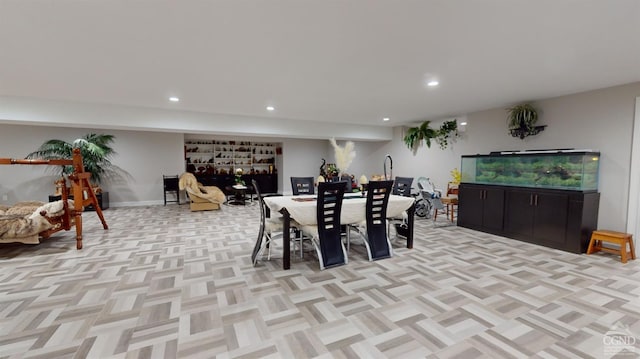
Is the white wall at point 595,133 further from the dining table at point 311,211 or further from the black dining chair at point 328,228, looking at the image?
the black dining chair at point 328,228

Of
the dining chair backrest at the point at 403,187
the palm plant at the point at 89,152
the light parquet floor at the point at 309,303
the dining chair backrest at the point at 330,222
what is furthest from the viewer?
the palm plant at the point at 89,152

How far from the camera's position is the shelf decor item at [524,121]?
4.73m

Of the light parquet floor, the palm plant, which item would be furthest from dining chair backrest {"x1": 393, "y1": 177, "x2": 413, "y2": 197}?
the palm plant

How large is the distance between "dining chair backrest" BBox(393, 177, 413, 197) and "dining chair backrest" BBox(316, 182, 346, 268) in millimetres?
1824

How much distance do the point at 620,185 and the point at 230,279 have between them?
5322mm

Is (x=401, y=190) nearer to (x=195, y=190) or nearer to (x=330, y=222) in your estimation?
(x=330, y=222)

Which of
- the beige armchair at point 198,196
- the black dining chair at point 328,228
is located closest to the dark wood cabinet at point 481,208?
the black dining chair at point 328,228

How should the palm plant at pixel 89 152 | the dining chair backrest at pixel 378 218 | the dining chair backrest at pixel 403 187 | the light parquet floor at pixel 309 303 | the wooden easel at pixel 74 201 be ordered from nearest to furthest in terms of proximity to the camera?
the light parquet floor at pixel 309 303, the dining chair backrest at pixel 378 218, the wooden easel at pixel 74 201, the dining chair backrest at pixel 403 187, the palm plant at pixel 89 152

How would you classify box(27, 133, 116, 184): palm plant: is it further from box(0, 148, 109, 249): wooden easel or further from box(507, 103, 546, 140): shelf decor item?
box(507, 103, 546, 140): shelf decor item

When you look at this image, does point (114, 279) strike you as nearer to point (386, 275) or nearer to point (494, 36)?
point (386, 275)

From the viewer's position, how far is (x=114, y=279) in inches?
116

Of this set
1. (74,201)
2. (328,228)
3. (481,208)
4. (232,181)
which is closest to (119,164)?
(232,181)

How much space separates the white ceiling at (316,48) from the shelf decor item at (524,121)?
226 millimetres

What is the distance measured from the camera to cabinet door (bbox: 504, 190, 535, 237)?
14.3 ft
